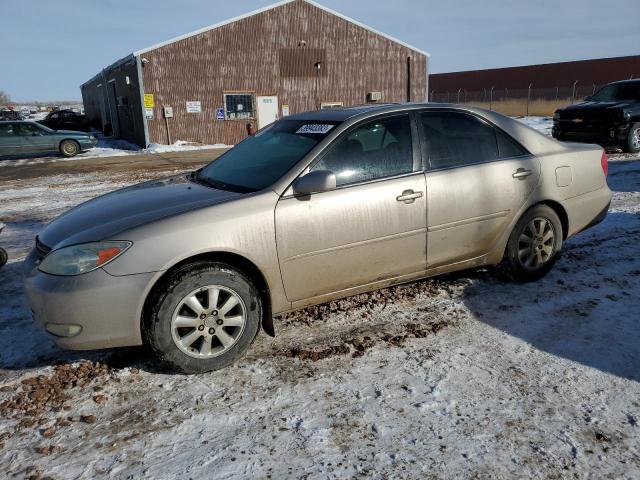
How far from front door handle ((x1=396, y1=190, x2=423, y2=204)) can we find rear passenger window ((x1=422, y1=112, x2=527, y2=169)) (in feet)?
1.06

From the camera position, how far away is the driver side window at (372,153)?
3498 mm

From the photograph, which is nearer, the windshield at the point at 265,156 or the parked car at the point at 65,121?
the windshield at the point at 265,156

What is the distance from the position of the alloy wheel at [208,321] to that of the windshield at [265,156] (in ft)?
2.55

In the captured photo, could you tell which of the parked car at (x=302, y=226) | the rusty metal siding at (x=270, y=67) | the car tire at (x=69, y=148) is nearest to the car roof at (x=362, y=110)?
the parked car at (x=302, y=226)

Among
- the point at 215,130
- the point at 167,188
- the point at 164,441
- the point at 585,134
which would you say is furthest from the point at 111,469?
the point at 215,130

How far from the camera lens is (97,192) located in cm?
1046

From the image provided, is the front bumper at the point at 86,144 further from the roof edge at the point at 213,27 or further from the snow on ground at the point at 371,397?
the snow on ground at the point at 371,397

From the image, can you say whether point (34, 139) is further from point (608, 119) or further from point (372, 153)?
point (608, 119)

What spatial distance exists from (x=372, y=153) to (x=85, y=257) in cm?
205

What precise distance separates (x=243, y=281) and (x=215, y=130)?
69.1ft

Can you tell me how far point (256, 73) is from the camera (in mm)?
23016

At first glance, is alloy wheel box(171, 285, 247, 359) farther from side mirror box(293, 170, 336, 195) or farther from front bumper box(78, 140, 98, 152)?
front bumper box(78, 140, 98, 152)

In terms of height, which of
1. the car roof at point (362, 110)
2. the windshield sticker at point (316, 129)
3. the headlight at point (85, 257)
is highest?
the car roof at point (362, 110)

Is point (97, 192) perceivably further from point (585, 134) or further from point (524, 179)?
point (585, 134)
